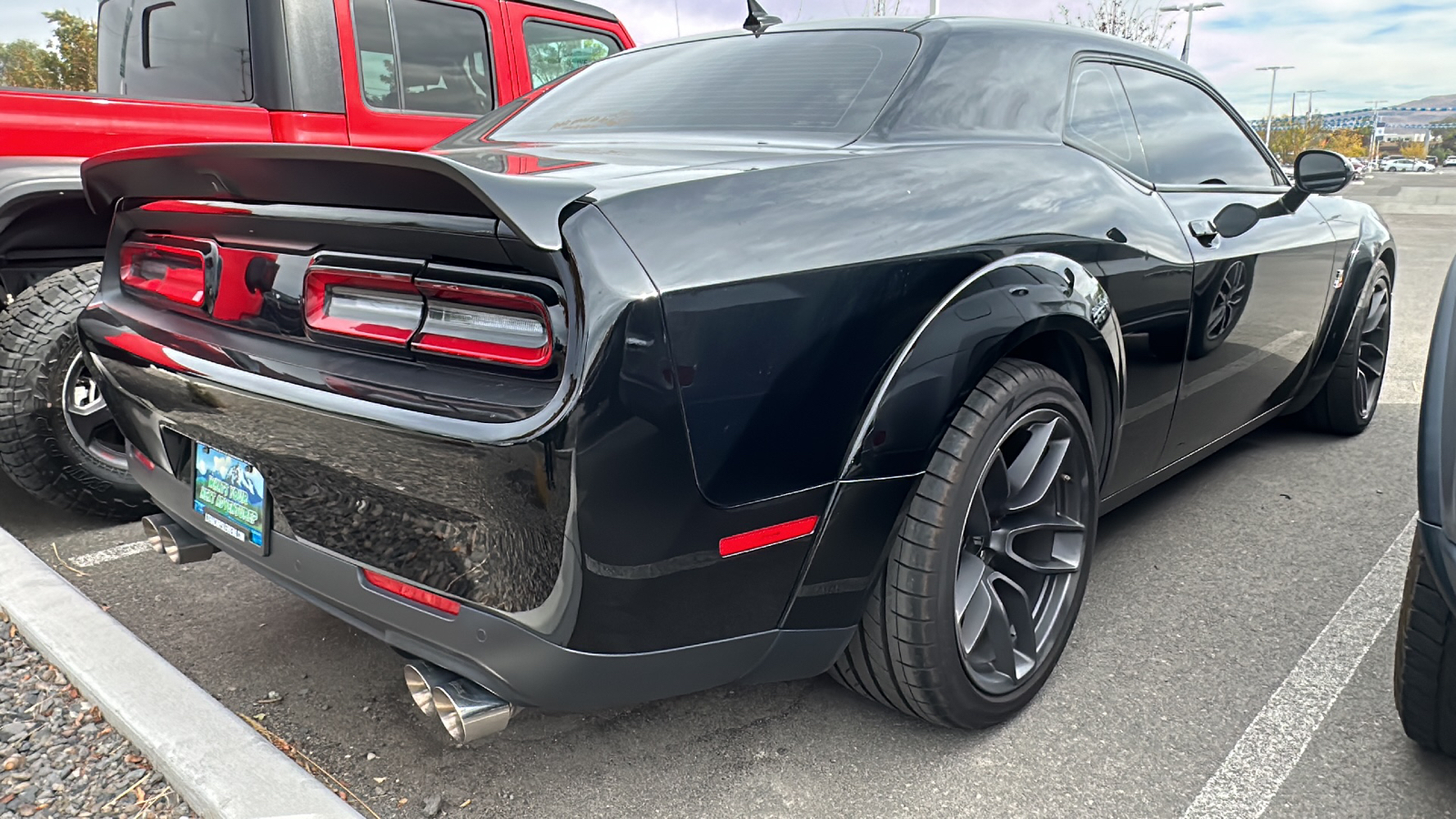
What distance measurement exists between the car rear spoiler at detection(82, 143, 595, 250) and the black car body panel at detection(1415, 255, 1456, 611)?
1428mm

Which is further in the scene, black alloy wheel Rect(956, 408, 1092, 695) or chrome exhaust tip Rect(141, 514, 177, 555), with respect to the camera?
chrome exhaust tip Rect(141, 514, 177, 555)

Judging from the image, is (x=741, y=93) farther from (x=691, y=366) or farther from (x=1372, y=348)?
(x=1372, y=348)

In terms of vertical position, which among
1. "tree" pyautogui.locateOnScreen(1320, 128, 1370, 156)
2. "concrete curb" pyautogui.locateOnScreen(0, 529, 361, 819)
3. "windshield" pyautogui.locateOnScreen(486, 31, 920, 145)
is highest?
"windshield" pyautogui.locateOnScreen(486, 31, 920, 145)

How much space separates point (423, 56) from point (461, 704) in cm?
339

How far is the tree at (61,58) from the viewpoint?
23.1ft

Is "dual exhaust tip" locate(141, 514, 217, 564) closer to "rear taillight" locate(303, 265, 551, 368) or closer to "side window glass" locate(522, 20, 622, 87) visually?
"rear taillight" locate(303, 265, 551, 368)

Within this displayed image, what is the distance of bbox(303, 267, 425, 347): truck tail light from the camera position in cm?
167

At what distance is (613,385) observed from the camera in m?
1.42

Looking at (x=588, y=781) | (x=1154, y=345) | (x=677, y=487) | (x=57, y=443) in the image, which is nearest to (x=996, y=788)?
(x=588, y=781)

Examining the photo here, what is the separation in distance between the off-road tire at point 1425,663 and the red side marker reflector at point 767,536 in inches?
41.9

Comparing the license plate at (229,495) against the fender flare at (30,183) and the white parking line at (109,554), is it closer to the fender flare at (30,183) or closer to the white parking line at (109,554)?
the white parking line at (109,554)

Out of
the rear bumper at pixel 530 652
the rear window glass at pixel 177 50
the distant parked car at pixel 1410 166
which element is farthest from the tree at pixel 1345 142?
the rear bumper at pixel 530 652

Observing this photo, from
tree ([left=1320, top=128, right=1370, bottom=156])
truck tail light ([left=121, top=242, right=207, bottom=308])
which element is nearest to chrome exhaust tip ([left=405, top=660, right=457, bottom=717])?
truck tail light ([left=121, top=242, right=207, bottom=308])

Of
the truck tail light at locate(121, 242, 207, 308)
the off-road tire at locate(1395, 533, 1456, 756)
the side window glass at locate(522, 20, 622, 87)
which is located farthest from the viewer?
the side window glass at locate(522, 20, 622, 87)
